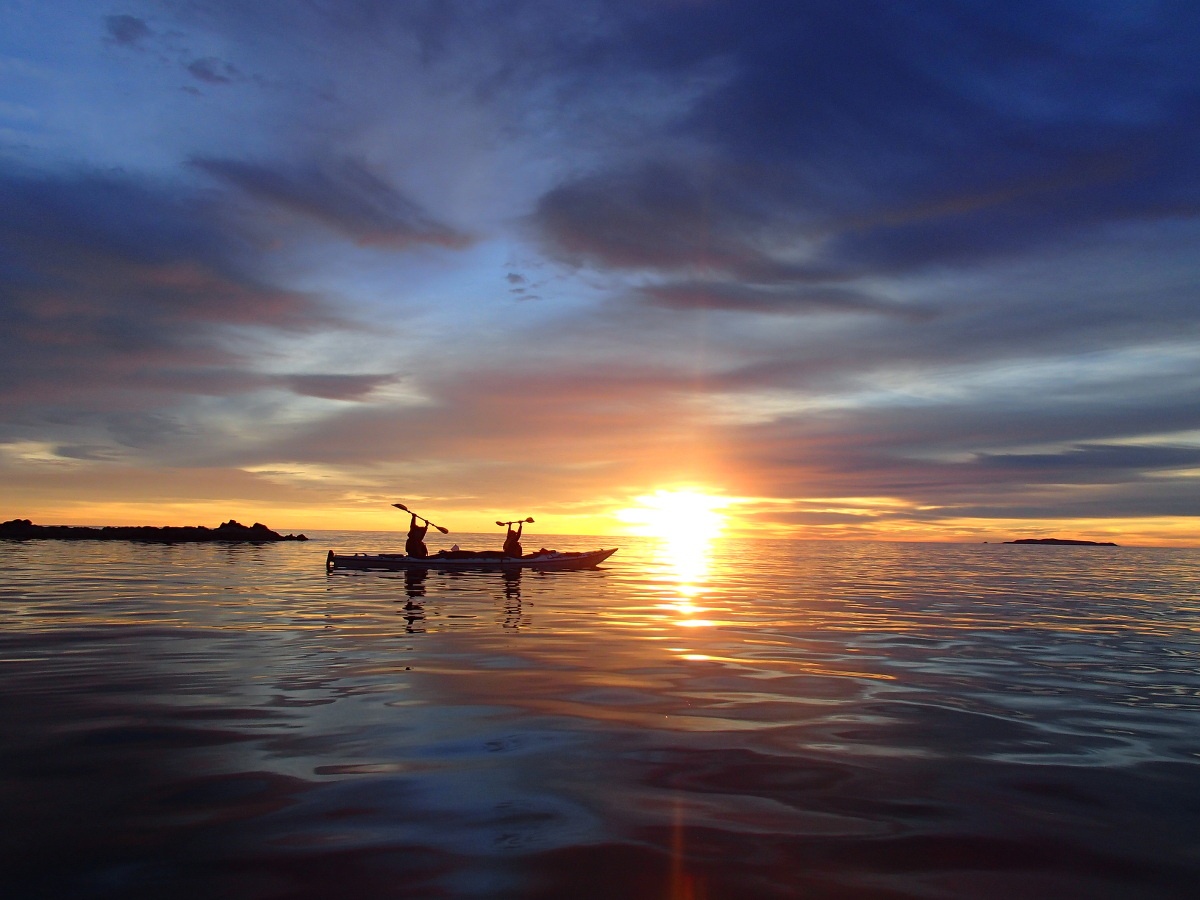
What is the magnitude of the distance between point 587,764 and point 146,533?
10724cm

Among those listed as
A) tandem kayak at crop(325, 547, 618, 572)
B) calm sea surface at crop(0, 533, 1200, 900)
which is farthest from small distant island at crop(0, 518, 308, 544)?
calm sea surface at crop(0, 533, 1200, 900)

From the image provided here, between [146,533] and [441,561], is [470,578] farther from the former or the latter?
[146,533]

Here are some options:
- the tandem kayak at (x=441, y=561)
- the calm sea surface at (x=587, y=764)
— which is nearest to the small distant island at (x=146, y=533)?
the tandem kayak at (x=441, y=561)

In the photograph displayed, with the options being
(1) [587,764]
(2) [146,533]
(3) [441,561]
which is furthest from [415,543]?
(2) [146,533]

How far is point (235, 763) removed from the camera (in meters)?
7.69

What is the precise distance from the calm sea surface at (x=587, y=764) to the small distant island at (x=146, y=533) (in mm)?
86221

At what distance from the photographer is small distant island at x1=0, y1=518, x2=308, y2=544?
89750 mm

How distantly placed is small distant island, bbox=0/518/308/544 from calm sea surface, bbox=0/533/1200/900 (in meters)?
86.2

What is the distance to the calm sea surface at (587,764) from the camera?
5426 millimetres

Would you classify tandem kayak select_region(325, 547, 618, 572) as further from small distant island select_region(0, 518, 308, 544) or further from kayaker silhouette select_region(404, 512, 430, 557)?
small distant island select_region(0, 518, 308, 544)

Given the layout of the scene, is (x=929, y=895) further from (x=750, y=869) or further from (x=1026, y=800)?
(x=1026, y=800)

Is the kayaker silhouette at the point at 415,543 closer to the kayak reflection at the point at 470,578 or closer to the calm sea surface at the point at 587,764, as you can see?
the kayak reflection at the point at 470,578

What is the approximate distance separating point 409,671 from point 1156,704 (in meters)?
12.5

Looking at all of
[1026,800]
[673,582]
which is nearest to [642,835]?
[1026,800]
